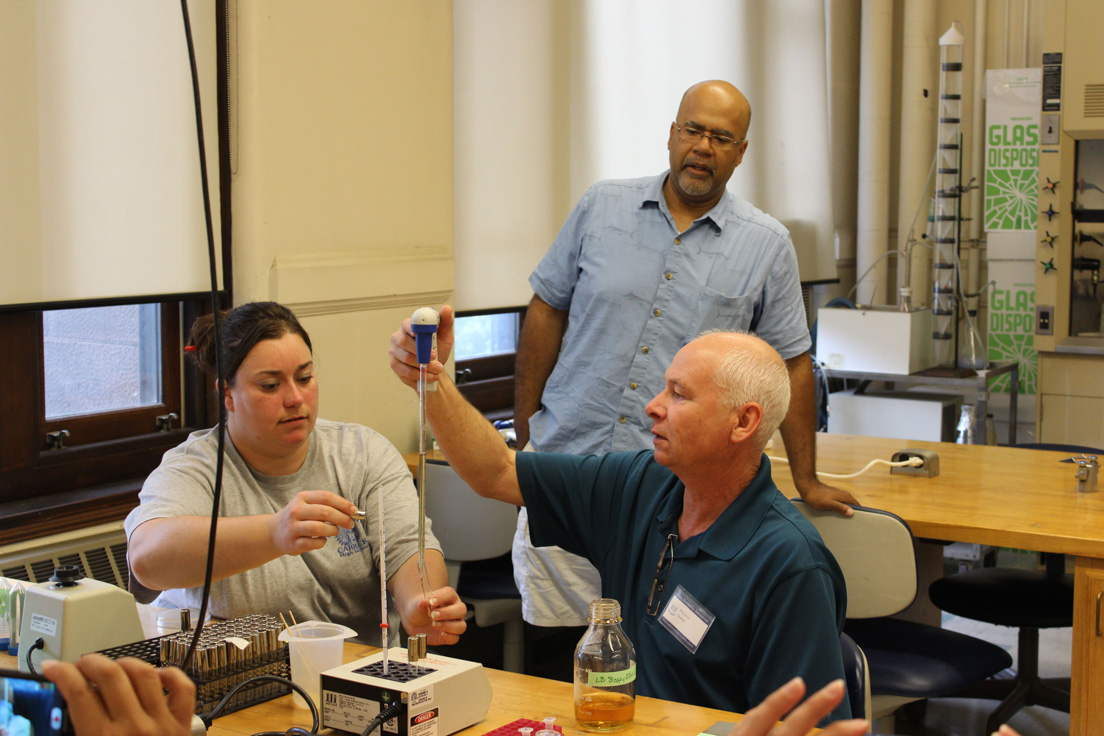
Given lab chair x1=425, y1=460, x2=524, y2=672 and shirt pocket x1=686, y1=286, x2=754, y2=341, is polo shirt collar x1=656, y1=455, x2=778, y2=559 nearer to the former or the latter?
shirt pocket x1=686, y1=286, x2=754, y2=341

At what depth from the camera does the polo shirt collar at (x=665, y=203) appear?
245 centimetres

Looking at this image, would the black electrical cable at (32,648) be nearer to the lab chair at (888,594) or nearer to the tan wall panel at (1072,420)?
the lab chair at (888,594)

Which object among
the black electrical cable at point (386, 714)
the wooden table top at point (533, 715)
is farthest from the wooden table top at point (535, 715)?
the black electrical cable at point (386, 714)

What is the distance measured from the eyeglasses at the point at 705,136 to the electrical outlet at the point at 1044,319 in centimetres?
316

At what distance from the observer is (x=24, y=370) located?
8.07 feet

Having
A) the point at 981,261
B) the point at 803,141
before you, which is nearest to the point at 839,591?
the point at 803,141

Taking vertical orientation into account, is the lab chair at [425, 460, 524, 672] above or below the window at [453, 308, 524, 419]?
below

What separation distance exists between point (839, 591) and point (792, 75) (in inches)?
170

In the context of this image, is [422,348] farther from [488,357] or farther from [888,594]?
[488,357]

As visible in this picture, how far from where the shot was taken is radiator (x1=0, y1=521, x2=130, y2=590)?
91.6 inches

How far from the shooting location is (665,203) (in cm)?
248

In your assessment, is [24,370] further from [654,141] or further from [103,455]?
[654,141]

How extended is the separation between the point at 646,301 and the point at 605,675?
1217 mm

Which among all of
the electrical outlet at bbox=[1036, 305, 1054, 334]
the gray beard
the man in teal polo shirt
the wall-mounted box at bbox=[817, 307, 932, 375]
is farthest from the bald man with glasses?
the electrical outlet at bbox=[1036, 305, 1054, 334]
